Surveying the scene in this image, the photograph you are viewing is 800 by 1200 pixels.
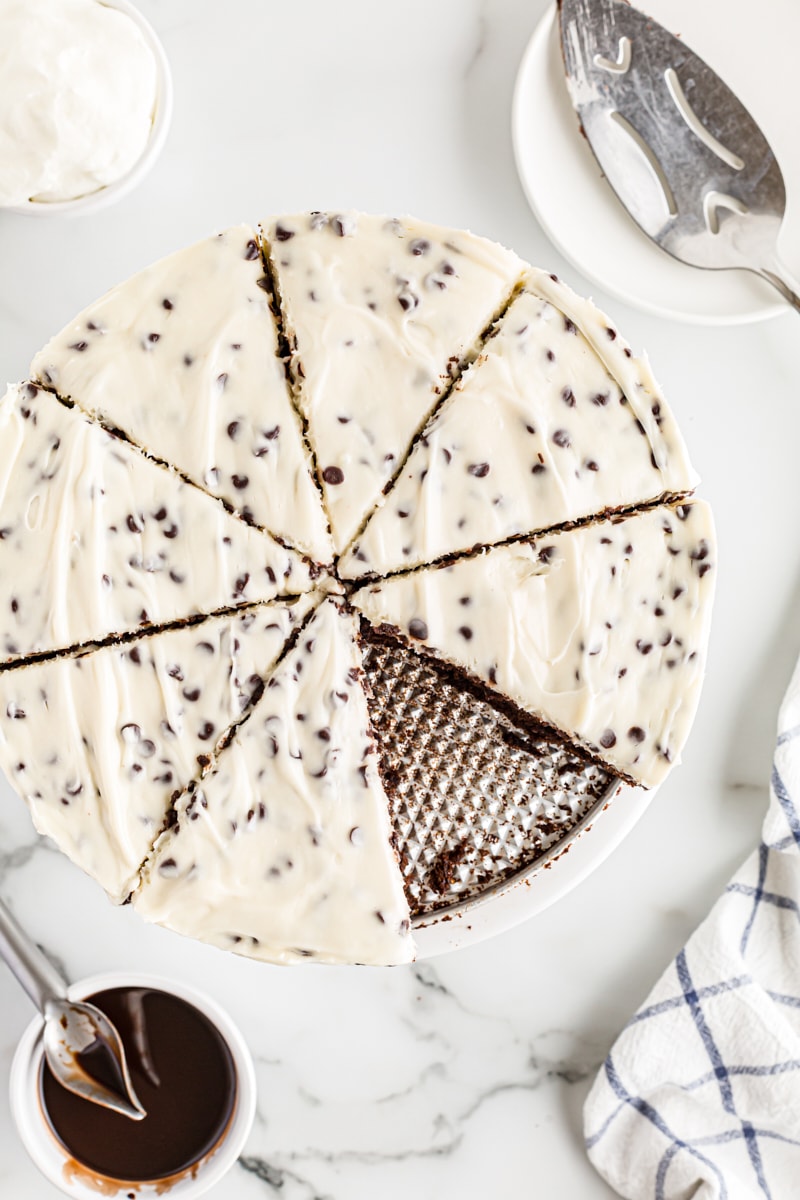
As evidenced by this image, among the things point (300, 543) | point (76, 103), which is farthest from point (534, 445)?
point (76, 103)

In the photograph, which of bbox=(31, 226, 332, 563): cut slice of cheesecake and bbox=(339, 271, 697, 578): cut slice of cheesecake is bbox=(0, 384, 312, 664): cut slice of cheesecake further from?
bbox=(339, 271, 697, 578): cut slice of cheesecake

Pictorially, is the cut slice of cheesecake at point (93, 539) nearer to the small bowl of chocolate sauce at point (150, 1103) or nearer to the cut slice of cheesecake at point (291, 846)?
the cut slice of cheesecake at point (291, 846)

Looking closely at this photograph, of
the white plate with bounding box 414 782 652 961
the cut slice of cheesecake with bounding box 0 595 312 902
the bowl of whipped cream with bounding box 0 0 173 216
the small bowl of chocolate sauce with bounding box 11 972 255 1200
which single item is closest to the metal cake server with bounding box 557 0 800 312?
the bowl of whipped cream with bounding box 0 0 173 216

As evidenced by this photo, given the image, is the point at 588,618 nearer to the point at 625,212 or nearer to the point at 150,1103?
the point at 625,212

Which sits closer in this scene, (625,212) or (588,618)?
(588,618)

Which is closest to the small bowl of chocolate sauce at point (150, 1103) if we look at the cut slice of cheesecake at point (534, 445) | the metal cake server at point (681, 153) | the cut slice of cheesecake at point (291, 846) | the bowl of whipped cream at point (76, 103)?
the cut slice of cheesecake at point (291, 846)

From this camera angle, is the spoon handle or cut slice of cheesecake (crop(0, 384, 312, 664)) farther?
the spoon handle

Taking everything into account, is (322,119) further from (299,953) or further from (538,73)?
(299,953)
